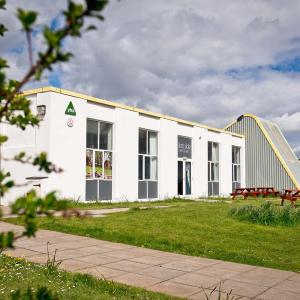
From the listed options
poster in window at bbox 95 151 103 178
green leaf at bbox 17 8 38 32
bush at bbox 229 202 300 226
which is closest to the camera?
green leaf at bbox 17 8 38 32

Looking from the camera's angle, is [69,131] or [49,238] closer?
[49,238]

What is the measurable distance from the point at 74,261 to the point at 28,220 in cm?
570

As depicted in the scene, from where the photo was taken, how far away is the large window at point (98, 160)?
826 inches

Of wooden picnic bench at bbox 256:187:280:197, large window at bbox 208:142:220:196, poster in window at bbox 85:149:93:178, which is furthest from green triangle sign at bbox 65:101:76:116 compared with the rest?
wooden picnic bench at bbox 256:187:280:197

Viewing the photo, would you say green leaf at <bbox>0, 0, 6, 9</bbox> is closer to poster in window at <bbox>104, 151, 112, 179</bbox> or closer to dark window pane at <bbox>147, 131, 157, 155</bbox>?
poster in window at <bbox>104, 151, 112, 179</bbox>

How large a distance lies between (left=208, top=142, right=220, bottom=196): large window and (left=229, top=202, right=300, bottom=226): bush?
17.5 metres

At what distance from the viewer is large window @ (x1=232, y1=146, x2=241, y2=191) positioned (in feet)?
116

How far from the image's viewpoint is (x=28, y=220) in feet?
5.97

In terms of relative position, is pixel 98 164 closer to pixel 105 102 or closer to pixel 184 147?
pixel 105 102

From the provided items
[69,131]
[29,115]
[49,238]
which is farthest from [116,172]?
[29,115]

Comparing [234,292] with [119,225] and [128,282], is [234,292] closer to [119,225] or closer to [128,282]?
[128,282]

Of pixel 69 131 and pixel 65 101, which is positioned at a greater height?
pixel 65 101

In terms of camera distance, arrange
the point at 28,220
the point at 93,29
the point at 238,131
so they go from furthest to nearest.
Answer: the point at 238,131, the point at 28,220, the point at 93,29

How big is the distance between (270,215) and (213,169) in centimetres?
1929
